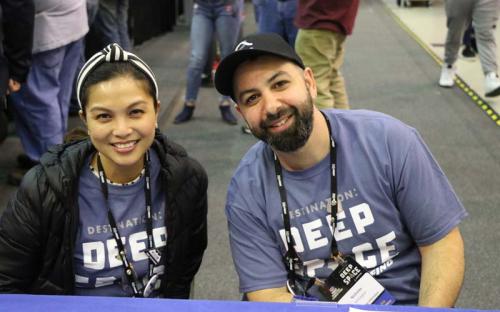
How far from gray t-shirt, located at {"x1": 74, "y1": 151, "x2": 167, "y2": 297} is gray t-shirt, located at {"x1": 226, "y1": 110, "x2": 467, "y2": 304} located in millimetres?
228

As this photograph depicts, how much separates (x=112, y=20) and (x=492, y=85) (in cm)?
303

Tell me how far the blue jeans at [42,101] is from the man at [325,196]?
5.71 feet

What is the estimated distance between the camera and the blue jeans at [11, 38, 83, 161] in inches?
112

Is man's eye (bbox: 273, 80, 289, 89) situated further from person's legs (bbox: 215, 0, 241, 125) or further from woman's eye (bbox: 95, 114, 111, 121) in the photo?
person's legs (bbox: 215, 0, 241, 125)

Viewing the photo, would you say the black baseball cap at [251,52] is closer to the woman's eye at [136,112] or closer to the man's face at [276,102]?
the man's face at [276,102]

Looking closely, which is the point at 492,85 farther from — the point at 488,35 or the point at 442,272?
the point at 442,272

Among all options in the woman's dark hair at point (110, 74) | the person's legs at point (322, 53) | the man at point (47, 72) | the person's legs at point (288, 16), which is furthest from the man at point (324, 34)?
the woman's dark hair at point (110, 74)

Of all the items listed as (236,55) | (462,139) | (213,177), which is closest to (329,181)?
(236,55)

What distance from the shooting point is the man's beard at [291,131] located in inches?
52.7

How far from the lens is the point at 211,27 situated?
3.92 m

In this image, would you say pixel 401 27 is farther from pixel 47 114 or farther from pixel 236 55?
pixel 236 55

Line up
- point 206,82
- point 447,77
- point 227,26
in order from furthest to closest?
point 206,82
point 447,77
point 227,26

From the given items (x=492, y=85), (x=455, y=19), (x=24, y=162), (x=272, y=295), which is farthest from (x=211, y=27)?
(x=272, y=295)

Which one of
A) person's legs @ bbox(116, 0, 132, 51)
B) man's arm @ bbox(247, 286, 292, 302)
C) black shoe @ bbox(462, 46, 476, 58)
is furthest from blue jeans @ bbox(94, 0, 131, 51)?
black shoe @ bbox(462, 46, 476, 58)
